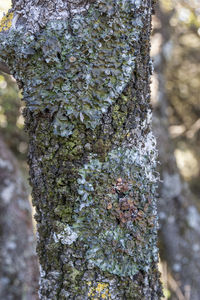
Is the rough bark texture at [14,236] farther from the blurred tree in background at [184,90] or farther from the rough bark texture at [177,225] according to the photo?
the blurred tree in background at [184,90]

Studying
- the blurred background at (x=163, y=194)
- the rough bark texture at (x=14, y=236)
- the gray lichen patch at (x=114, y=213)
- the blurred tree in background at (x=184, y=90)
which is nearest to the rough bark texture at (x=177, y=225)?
the blurred background at (x=163, y=194)

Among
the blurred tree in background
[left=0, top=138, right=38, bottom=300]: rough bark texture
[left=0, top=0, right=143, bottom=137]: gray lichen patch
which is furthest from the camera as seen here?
the blurred tree in background

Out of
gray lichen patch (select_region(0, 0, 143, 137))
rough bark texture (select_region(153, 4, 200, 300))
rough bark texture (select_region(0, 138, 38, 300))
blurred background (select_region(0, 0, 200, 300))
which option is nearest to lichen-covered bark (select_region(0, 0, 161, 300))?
gray lichen patch (select_region(0, 0, 143, 137))

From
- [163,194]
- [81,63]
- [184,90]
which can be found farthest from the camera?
[184,90]

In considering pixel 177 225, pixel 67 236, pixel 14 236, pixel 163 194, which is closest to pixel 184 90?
pixel 163 194

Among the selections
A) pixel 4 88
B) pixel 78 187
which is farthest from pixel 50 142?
pixel 4 88

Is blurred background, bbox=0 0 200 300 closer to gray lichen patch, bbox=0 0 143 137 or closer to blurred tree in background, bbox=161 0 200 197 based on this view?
blurred tree in background, bbox=161 0 200 197

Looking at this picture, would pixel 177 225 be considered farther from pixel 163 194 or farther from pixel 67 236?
pixel 67 236
